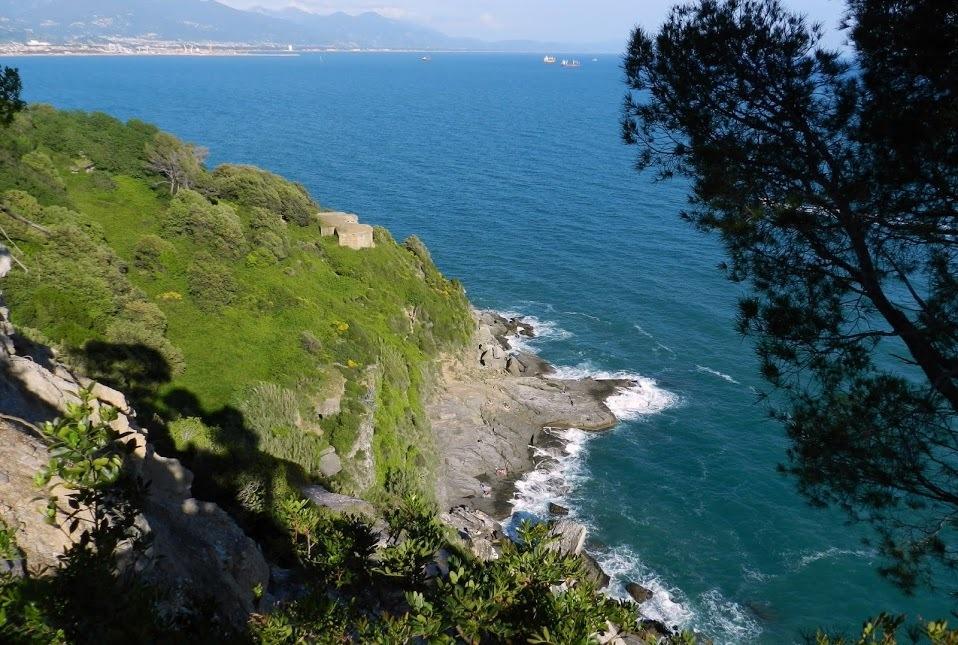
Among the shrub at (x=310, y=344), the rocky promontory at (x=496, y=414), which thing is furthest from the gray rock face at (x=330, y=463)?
the rocky promontory at (x=496, y=414)

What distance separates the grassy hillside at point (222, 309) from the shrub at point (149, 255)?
12 centimetres

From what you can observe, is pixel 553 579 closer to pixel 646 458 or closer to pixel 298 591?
pixel 298 591

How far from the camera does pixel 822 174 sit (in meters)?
11.7

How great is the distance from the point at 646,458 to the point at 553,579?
38.7m

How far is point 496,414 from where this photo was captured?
1933 inches

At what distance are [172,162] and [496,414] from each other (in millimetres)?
33440

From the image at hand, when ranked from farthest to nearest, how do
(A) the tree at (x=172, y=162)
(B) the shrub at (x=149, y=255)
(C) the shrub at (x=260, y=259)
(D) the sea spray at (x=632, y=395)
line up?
(D) the sea spray at (x=632, y=395) < (A) the tree at (x=172, y=162) < (C) the shrub at (x=260, y=259) < (B) the shrub at (x=149, y=255)

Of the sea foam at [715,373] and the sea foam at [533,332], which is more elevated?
the sea foam at [715,373]

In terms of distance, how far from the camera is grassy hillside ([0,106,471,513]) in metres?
26.1

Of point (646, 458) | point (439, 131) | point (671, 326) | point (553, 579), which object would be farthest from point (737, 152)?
point (439, 131)

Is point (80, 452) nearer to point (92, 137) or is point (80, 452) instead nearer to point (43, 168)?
point (43, 168)

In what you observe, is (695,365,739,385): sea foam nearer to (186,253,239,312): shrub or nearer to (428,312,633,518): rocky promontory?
(428,312,633,518): rocky promontory

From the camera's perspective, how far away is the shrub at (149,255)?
1389 inches

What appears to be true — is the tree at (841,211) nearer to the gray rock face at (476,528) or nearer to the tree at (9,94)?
the tree at (9,94)
